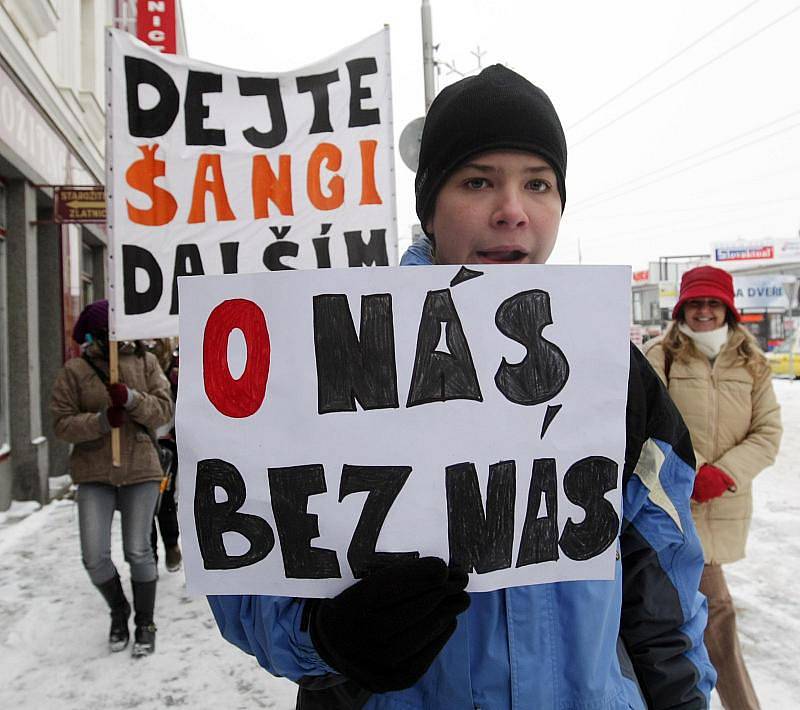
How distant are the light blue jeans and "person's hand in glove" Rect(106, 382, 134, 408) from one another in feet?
1.56

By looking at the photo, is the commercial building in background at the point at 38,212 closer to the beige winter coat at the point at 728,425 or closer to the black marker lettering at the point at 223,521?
the beige winter coat at the point at 728,425

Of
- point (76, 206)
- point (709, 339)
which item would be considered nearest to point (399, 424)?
point (709, 339)

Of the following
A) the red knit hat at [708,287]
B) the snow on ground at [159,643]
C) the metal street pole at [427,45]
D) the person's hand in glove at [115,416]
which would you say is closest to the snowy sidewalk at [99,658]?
the snow on ground at [159,643]

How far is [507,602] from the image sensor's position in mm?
1175

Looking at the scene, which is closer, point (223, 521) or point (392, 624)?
point (392, 624)

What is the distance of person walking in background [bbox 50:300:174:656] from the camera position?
368 centimetres

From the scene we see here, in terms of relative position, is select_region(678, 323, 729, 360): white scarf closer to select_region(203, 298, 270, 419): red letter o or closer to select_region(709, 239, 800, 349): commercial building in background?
select_region(203, 298, 270, 419): red letter o

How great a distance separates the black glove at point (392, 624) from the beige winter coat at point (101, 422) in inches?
118

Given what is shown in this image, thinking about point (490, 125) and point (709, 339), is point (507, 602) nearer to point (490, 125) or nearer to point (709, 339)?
point (490, 125)

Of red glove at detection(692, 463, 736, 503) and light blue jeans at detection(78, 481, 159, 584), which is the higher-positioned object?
red glove at detection(692, 463, 736, 503)

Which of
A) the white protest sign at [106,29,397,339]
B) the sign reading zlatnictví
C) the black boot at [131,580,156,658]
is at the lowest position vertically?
the black boot at [131,580,156,658]

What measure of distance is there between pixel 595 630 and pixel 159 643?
3.35 meters

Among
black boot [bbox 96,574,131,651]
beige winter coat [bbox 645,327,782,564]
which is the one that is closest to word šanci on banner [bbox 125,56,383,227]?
beige winter coat [bbox 645,327,782,564]

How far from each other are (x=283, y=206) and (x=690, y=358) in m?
2.20
